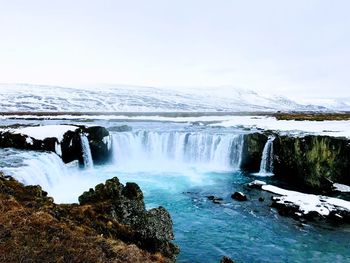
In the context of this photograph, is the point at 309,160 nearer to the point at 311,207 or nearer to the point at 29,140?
the point at 311,207

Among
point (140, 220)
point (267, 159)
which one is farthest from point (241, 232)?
point (267, 159)

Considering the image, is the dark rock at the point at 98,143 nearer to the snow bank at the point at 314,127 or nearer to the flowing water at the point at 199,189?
the flowing water at the point at 199,189

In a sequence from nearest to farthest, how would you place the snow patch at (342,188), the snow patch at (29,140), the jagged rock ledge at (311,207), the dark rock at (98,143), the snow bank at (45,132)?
the jagged rock ledge at (311,207) → the snow patch at (342,188) → the snow patch at (29,140) → the snow bank at (45,132) → the dark rock at (98,143)

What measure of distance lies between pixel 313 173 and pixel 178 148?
51.7ft

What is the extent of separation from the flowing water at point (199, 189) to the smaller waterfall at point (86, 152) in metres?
0.82

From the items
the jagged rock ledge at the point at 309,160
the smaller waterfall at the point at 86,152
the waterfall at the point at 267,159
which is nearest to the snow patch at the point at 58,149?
the smaller waterfall at the point at 86,152

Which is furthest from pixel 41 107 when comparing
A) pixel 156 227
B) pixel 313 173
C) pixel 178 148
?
pixel 156 227

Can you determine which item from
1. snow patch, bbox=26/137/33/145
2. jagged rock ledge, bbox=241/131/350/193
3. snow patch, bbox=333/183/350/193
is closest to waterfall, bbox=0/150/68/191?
snow patch, bbox=26/137/33/145

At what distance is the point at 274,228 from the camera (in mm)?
21766

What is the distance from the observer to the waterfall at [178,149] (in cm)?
4159

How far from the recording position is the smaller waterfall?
40.2m

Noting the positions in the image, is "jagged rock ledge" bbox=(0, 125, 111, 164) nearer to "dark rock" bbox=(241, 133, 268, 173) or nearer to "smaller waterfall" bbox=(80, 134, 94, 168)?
"smaller waterfall" bbox=(80, 134, 94, 168)

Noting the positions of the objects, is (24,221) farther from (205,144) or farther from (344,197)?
(205,144)

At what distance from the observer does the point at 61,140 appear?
124 feet
